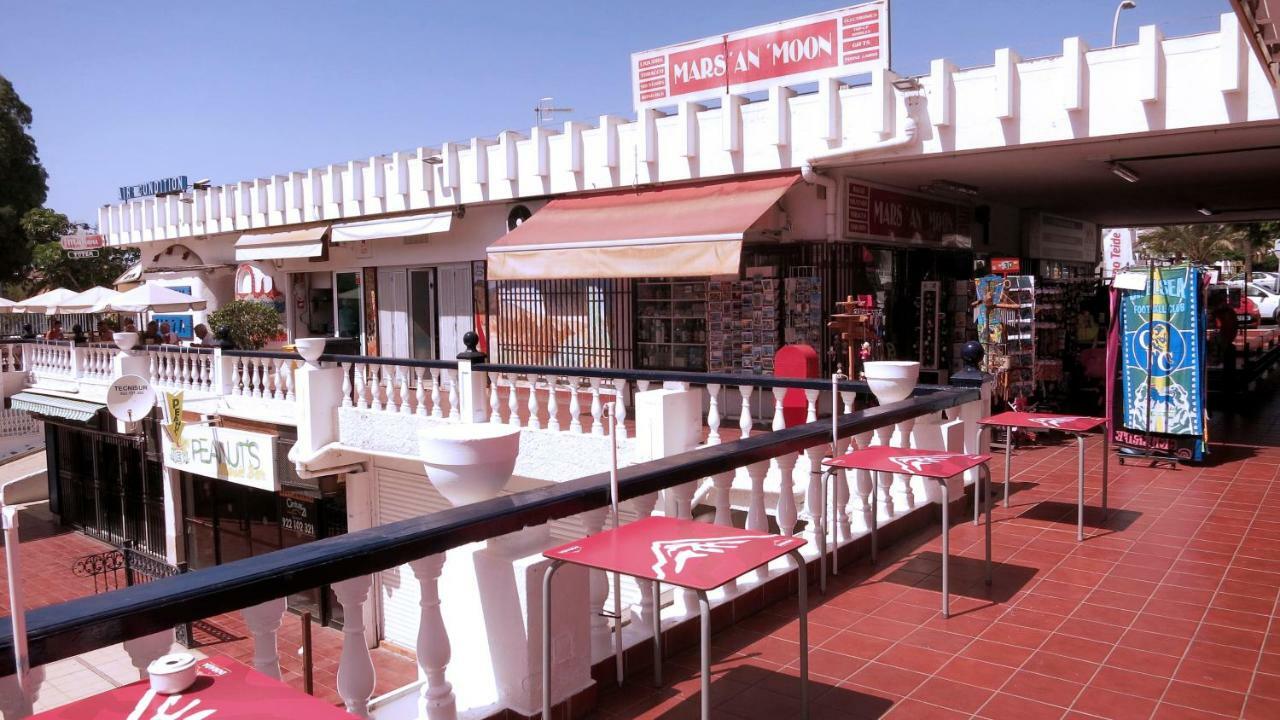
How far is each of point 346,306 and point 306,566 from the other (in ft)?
53.7

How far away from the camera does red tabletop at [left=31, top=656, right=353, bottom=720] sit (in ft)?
5.26

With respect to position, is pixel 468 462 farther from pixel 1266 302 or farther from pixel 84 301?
pixel 1266 302

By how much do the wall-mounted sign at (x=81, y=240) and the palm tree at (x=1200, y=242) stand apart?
38.2 meters

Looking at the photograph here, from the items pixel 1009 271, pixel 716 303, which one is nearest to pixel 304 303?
pixel 716 303

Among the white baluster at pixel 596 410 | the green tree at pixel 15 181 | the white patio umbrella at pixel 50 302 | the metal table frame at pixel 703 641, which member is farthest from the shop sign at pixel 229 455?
the green tree at pixel 15 181

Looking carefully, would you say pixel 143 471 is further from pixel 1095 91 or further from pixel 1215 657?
pixel 1215 657

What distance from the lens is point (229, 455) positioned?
13227mm

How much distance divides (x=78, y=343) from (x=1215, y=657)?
20.8 metres

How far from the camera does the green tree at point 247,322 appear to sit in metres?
16.4

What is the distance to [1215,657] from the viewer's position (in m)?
3.80

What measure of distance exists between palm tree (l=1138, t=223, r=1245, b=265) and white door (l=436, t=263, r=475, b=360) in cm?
3240

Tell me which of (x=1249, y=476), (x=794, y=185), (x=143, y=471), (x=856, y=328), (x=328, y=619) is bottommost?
(x=328, y=619)

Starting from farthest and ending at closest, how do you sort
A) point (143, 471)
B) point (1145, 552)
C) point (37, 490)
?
point (37, 490)
point (143, 471)
point (1145, 552)

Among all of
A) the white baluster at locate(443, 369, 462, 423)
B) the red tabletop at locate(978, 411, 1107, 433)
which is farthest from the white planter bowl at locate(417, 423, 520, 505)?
the white baluster at locate(443, 369, 462, 423)
